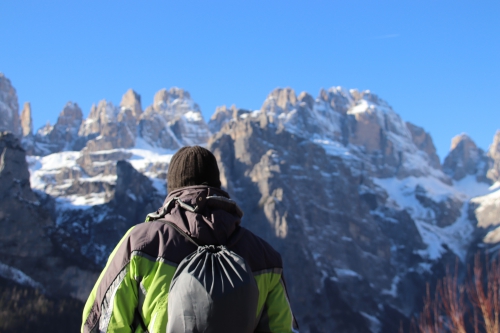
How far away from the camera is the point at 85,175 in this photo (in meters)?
151

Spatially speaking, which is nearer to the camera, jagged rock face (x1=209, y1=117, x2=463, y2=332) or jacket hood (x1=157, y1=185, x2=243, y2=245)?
jacket hood (x1=157, y1=185, x2=243, y2=245)

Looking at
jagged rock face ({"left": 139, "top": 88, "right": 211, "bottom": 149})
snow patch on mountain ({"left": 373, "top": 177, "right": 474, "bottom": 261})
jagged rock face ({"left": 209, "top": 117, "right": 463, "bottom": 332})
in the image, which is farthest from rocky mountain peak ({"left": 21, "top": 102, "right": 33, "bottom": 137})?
snow patch on mountain ({"left": 373, "top": 177, "right": 474, "bottom": 261})

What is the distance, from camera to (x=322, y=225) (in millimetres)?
124875

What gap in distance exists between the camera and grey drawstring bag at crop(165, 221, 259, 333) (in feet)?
10.8

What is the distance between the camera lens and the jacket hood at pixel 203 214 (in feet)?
12.2

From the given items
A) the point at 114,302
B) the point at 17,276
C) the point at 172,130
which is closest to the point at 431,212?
the point at 172,130

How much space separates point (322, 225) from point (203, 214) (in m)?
122

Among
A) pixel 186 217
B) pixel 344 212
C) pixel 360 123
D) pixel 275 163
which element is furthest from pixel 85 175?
pixel 186 217

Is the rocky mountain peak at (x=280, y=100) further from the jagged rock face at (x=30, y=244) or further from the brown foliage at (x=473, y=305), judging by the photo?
the brown foliage at (x=473, y=305)

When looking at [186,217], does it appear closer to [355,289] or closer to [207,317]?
[207,317]

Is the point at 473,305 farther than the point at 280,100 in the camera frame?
No

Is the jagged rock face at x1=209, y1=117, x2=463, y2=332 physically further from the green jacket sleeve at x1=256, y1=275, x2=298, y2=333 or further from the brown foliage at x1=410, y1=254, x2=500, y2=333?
the green jacket sleeve at x1=256, y1=275, x2=298, y2=333

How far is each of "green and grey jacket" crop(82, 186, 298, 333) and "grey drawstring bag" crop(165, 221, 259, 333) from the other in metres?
0.15

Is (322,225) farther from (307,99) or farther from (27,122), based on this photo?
(27,122)
